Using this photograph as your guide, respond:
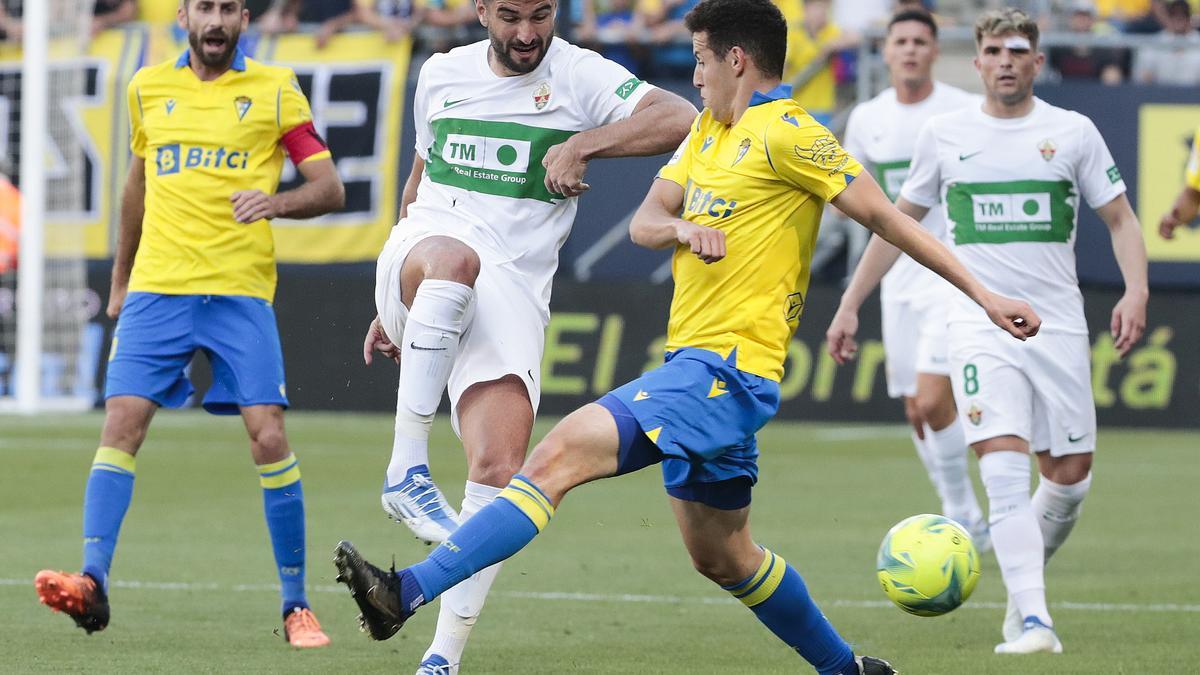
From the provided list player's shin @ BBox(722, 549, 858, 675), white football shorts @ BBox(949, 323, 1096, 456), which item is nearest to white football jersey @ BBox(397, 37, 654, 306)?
player's shin @ BBox(722, 549, 858, 675)

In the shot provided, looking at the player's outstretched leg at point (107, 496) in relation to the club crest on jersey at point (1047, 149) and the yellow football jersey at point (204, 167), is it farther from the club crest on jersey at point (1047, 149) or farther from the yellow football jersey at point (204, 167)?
the club crest on jersey at point (1047, 149)

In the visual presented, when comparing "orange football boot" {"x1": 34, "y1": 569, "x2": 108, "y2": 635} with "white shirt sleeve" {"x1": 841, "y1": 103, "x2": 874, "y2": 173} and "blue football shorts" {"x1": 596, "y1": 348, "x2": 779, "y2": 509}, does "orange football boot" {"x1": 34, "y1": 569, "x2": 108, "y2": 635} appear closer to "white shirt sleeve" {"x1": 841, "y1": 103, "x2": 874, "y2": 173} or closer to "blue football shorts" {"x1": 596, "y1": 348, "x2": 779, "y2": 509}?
"blue football shorts" {"x1": 596, "y1": 348, "x2": 779, "y2": 509}

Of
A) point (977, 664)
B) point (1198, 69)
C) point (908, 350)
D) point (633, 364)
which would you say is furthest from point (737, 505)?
point (1198, 69)

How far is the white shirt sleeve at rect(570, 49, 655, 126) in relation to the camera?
6.30 meters

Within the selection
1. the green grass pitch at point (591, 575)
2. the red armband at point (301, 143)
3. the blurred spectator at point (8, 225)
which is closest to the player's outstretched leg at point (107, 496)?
the green grass pitch at point (591, 575)

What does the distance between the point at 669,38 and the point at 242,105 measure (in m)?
12.1

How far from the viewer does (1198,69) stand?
18.3 meters

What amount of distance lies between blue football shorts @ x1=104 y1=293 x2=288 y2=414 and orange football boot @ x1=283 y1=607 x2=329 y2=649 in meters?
0.77

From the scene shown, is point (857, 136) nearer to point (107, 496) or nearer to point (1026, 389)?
→ point (1026, 389)

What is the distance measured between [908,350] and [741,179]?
5693mm

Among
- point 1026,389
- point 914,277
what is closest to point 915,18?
point 914,277

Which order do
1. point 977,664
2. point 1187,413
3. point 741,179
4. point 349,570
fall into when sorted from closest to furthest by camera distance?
point 349,570
point 741,179
point 977,664
point 1187,413

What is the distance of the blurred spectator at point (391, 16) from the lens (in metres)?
19.2

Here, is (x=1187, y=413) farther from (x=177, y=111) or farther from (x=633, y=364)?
(x=177, y=111)
